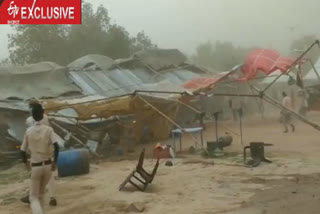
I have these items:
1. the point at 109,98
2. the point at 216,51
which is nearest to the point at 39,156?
the point at 109,98

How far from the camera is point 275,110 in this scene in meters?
25.2

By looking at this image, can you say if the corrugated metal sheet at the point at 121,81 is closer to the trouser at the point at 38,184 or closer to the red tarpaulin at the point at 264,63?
the red tarpaulin at the point at 264,63

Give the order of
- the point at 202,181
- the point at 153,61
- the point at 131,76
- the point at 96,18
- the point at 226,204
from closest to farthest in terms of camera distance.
Result: 1. the point at 226,204
2. the point at 202,181
3. the point at 131,76
4. the point at 153,61
5. the point at 96,18

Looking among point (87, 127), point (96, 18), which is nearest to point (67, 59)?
point (96, 18)

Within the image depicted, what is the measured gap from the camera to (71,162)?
33.5 feet

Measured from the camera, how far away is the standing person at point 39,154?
6.05 meters

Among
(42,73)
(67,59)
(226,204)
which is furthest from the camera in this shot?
(67,59)

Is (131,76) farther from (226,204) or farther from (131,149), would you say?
(226,204)

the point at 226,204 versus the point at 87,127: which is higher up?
the point at 87,127

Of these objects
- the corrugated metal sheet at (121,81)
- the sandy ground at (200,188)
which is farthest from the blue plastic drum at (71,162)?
the corrugated metal sheet at (121,81)

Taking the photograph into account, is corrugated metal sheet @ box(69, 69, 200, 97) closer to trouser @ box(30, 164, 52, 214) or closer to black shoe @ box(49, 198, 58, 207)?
black shoe @ box(49, 198, 58, 207)

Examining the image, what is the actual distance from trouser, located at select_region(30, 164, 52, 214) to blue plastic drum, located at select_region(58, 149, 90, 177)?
156 inches

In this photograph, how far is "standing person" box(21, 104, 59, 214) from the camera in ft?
19.8

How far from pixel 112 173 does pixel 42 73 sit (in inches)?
327
